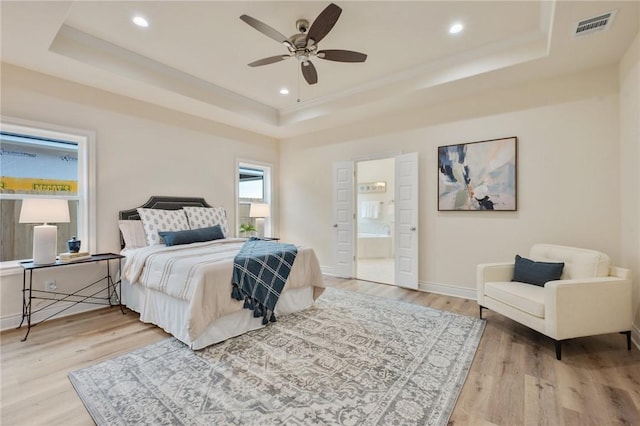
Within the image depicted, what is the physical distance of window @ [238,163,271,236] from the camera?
5605 mm

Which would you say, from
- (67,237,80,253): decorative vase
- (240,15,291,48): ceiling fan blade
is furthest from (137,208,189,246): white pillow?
(240,15,291,48): ceiling fan blade

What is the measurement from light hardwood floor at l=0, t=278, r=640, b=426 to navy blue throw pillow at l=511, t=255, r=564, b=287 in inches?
19.9

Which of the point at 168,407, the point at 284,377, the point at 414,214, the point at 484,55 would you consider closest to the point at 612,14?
the point at 484,55

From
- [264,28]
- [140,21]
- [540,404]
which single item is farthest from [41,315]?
[540,404]

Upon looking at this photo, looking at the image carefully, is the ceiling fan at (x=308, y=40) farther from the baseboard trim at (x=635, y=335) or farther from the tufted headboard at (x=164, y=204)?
the baseboard trim at (x=635, y=335)

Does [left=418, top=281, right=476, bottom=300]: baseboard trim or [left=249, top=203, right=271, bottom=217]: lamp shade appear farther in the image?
[left=249, top=203, right=271, bottom=217]: lamp shade

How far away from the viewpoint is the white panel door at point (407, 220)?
169 inches

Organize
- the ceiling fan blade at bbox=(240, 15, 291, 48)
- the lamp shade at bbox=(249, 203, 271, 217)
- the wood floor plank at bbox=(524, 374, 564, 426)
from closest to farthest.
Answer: the wood floor plank at bbox=(524, 374, 564, 426) → the ceiling fan blade at bbox=(240, 15, 291, 48) → the lamp shade at bbox=(249, 203, 271, 217)

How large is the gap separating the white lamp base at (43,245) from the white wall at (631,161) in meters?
5.55

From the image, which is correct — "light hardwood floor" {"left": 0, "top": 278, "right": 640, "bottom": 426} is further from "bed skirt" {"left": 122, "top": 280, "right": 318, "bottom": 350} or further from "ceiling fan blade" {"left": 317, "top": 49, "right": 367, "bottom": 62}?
"ceiling fan blade" {"left": 317, "top": 49, "right": 367, "bottom": 62}

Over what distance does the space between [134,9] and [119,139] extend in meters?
1.79

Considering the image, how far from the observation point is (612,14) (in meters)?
2.29

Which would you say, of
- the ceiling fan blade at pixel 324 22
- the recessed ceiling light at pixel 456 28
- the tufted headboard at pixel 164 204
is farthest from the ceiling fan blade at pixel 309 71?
the tufted headboard at pixel 164 204

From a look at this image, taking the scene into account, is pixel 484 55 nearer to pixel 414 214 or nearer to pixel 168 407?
pixel 414 214
